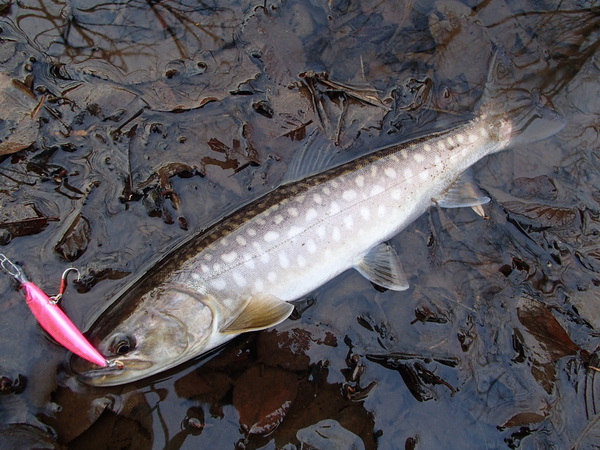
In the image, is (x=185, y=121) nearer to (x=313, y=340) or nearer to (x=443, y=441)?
(x=313, y=340)

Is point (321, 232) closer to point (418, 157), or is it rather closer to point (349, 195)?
point (349, 195)

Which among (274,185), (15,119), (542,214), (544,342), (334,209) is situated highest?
(15,119)

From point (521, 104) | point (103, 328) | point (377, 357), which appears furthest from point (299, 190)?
point (521, 104)

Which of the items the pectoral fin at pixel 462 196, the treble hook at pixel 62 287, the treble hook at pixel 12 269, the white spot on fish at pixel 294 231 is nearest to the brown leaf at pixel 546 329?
the pectoral fin at pixel 462 196

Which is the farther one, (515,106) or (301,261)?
(515,106)

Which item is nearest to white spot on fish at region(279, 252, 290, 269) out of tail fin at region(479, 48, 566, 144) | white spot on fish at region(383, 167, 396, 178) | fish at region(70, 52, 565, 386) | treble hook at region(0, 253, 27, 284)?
fish at region(70, 52, 565, 386)

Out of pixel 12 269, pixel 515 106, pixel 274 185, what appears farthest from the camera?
pixel 515 106

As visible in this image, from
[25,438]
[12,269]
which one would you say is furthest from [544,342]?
[12,269]

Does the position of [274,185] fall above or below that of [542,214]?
above
